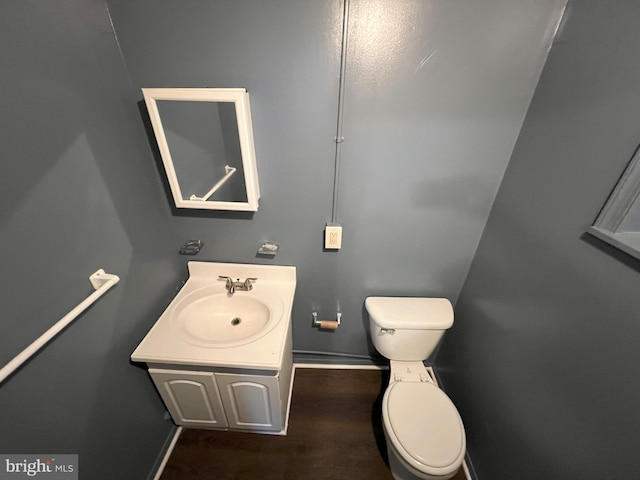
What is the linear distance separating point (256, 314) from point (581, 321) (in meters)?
1.23

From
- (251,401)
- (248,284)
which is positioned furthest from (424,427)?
(248,284)

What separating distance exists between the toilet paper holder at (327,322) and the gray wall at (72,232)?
874 mm

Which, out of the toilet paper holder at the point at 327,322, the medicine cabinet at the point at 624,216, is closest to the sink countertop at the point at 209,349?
the toilet paper holder at the point at 327,322

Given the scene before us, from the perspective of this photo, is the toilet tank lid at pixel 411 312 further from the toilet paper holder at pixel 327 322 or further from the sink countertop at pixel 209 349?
the sink countertop at pixel 209 349

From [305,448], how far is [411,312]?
0.93 meters

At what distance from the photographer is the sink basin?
1217 millimetres

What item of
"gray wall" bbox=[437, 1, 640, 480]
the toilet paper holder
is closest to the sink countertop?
the toilet paper holder

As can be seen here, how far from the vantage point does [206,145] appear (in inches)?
43.6

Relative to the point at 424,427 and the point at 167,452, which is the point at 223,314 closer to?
the point at 167,452

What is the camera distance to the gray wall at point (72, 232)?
2.15 feet

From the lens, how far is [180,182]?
3.71 feet

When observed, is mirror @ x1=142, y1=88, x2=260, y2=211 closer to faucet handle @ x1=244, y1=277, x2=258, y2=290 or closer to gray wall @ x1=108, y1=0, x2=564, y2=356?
gray wall @ x1=108, y1=0, x2=564, y2=356

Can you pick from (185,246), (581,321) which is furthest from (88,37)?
(581,321)

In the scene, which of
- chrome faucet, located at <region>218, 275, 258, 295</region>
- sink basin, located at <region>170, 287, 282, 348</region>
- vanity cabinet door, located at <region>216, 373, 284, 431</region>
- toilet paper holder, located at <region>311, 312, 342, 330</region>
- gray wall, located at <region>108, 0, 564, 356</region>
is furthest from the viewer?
toilet paper holder, located at <region>311, 312, 342, 330</region>
